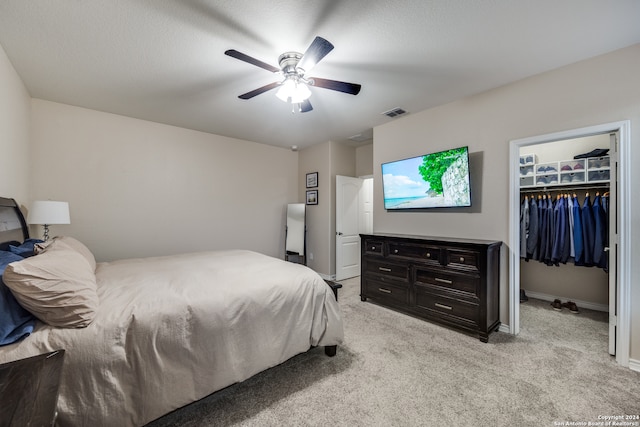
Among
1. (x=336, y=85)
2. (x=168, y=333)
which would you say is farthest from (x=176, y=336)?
(x=336, y=85)

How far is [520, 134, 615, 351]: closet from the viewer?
307 centimetres

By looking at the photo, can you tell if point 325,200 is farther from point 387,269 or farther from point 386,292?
point 386,292

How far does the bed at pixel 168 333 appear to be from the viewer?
4.04 ft

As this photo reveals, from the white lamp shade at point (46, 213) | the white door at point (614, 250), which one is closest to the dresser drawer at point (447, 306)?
the white door at point (614, 250)

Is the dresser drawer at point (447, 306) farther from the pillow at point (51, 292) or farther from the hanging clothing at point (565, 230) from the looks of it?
the pillow at point (51, 292)

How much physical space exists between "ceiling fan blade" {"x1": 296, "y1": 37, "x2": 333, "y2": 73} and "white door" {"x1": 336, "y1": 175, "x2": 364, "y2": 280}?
2890mm

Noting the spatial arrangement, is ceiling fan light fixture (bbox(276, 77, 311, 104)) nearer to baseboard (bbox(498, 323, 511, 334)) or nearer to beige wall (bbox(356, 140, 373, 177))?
beige wall (bbox(356, 140, 373, 177))

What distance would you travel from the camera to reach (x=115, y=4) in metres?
1.70

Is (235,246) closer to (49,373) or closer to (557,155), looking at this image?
(49,373)

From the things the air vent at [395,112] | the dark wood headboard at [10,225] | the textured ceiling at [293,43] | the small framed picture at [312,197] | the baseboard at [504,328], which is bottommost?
the baseboard at [504,328]

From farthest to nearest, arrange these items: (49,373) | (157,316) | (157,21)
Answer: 1. (157,21)
2. (157,316)
3. (49,373)

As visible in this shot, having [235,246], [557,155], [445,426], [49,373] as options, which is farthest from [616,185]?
[235,246]

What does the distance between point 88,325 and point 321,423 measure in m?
1.39

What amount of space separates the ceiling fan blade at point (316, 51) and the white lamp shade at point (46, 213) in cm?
287
